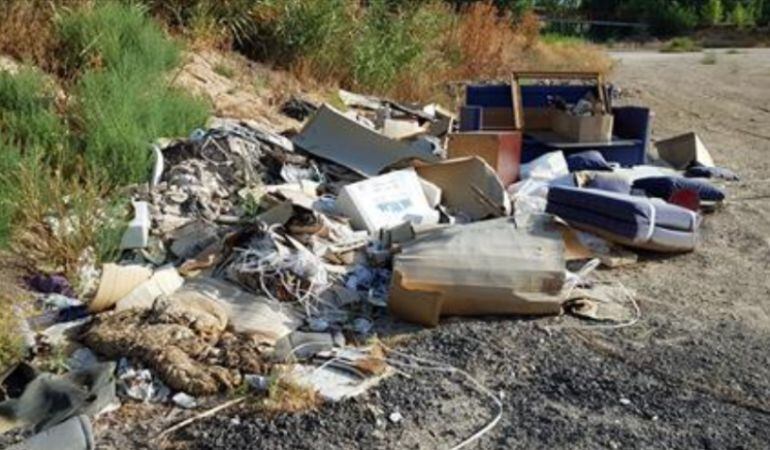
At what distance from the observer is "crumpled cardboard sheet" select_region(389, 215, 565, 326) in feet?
15.4

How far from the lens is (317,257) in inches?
197

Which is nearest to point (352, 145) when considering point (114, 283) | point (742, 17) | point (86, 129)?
point (86, 129)

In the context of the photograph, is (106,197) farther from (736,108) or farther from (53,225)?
(736,108)

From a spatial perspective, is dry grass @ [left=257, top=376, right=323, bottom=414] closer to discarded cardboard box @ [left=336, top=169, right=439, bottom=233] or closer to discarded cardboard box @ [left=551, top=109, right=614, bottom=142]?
discarded cardboard box @ [left=336, top=169, right=439, bottom=233]

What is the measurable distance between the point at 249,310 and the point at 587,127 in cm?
426

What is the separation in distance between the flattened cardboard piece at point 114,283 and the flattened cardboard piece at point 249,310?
0.72 ft

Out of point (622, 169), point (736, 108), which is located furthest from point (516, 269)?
point (736, 108)

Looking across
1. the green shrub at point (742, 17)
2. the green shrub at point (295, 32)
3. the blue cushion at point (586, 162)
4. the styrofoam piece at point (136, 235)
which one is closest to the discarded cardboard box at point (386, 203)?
the styrofoam piece at point (136, 235)

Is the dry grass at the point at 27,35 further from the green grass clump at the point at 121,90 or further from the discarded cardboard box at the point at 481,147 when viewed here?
the discarded cardboard box at the point at 481,147

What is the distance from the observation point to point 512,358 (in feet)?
14.2

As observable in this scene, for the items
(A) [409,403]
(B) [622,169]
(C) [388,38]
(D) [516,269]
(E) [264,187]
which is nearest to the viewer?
(A) [409,403]

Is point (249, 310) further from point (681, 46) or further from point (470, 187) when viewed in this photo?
point (681, 46)

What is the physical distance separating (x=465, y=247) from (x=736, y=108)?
9983 mm

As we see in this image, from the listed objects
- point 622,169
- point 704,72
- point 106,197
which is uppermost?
point 106,197
